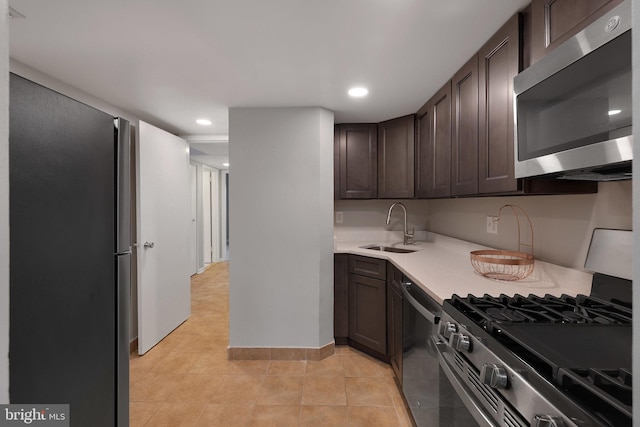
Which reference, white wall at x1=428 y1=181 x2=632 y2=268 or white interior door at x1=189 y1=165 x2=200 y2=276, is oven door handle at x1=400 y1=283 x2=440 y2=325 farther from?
white interior door at x1=189 y1=165 x2=200 y2=276

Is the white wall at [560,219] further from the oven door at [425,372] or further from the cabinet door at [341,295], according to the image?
the cabinet door at [341,295]

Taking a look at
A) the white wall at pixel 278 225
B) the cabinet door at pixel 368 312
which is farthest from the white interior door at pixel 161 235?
the cabinet door at pixel 368 312

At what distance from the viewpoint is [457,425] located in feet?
3.50

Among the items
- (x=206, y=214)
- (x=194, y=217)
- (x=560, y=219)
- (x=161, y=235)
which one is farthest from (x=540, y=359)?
(x=206, y=214)

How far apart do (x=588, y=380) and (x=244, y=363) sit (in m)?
2.31

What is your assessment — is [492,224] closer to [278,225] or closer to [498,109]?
[498,109]

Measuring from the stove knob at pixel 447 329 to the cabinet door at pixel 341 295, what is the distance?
1464 millimetres

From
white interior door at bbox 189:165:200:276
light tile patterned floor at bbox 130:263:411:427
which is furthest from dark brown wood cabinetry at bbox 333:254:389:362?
white interior door at bbox 189:165:200:276

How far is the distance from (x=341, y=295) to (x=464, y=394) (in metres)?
1.64

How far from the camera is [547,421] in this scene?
62cm

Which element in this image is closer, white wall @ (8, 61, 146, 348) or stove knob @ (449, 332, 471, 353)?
stove knob @ (449, 332, 471, 353)

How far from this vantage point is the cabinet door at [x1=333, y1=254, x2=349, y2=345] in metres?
2.59

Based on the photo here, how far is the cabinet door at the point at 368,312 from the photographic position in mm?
2307

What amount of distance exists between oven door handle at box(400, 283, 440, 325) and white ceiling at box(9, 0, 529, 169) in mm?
1318
